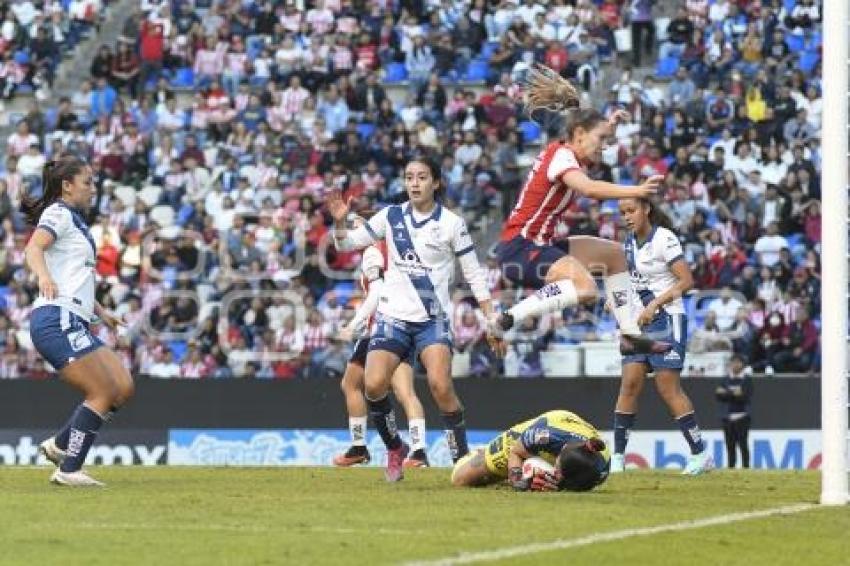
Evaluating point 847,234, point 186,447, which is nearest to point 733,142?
point 186,447

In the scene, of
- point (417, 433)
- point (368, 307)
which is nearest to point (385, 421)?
point (417, 433)

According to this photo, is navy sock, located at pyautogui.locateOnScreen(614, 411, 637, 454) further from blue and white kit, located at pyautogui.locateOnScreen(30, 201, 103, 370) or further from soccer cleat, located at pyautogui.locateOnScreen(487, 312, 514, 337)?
blue and white kit, located at pyautogui.locateOnScreen(30, 201, 103, 370)

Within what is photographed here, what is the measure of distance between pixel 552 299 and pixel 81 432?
351 cm

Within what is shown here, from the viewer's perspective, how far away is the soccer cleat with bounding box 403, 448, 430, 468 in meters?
16.2

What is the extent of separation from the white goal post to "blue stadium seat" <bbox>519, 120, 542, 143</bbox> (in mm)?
18975

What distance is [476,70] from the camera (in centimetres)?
3222

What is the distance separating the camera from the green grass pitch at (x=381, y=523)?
8859 millimetres

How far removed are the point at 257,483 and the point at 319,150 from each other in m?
17.8

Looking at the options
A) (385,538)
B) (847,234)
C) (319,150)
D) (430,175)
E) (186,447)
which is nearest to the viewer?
(385,538)

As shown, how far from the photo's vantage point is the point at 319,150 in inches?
1226

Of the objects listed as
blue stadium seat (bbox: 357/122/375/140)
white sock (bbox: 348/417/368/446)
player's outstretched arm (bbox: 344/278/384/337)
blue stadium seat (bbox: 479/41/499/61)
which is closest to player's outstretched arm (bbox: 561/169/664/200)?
player's outstretched arm (bbox: 344/278/384/337)

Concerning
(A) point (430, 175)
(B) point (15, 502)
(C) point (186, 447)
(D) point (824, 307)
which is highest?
(A) point (430, 175)

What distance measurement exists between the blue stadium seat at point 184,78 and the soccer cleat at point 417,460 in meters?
18.5

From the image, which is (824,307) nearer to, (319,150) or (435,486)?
(435,486)
